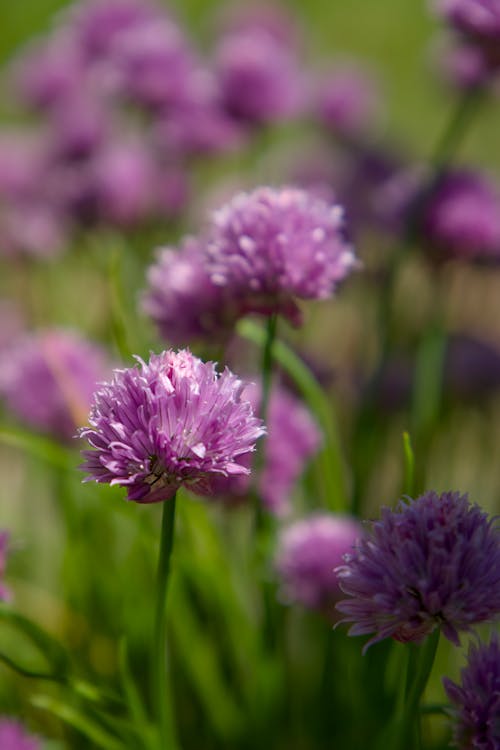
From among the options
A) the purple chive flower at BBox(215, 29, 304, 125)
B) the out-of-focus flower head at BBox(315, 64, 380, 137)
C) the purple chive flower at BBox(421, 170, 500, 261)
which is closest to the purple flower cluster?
the purple chive flower at BBox(421, 170, 500, 261)

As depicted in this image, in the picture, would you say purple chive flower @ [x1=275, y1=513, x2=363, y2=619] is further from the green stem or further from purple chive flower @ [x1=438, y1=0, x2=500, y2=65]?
purple chive flower @ [x1=438, y1=0, x2=500, y2=65]

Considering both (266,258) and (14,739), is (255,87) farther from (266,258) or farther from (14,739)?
(14,739)

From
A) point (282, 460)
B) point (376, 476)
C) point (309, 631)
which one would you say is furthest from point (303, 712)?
point (376, 476)

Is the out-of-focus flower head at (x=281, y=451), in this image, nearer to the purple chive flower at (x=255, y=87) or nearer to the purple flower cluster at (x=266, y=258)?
the purple flower cluster at (x=266, y=258)

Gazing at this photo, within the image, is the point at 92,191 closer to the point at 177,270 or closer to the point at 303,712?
the point at 177,270

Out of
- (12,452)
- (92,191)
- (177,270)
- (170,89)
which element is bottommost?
(177,270)

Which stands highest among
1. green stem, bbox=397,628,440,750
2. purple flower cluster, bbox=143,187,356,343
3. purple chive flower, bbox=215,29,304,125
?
purple chive flower, bbox=215,29,304,125

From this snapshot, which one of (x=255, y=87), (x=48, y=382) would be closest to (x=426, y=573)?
(x=48, y=382)
